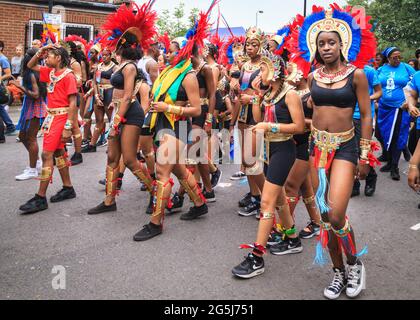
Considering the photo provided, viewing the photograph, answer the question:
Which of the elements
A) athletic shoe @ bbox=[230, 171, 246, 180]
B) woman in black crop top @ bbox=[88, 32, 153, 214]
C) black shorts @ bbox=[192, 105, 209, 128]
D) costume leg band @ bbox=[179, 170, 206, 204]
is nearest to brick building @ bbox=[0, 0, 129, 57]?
athletic shoe @ bbox=[230, 171, 246, 180]

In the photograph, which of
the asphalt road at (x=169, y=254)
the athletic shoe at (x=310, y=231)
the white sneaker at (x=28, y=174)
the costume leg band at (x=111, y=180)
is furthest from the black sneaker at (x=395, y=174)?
the white sneaker at (x=28, y=174)

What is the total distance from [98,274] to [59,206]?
218 cm

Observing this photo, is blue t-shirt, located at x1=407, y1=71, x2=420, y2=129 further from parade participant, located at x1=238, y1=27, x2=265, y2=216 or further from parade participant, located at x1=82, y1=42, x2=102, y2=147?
parade participant, located at x1=82, y1=42, x2=102, y2=147

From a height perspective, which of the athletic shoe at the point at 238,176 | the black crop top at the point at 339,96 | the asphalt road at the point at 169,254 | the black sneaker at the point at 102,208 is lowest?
the asphalt road at the point at 169,254

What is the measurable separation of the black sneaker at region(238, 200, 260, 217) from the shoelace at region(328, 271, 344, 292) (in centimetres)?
206

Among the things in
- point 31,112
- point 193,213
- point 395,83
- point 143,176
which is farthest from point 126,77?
point 395,83

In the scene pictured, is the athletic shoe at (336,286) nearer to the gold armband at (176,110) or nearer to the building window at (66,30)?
the gold armband at (176,110)

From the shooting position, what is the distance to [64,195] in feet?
19.3

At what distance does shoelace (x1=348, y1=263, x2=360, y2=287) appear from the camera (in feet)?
11.4

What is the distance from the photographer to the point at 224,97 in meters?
8.36

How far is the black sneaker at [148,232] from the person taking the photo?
4539mm

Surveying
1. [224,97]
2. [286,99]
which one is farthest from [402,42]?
[286,99]

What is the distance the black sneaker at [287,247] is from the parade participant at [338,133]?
0.75 metres
